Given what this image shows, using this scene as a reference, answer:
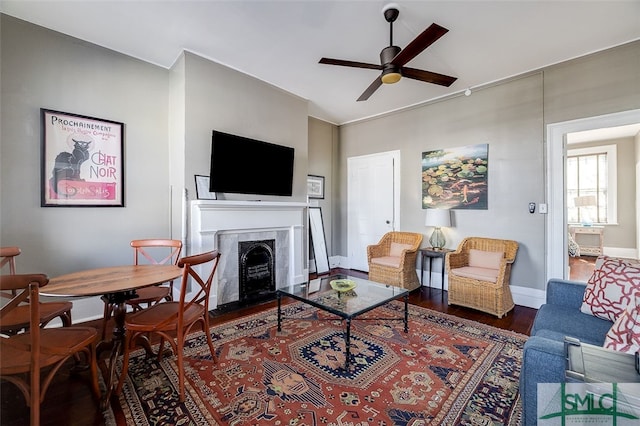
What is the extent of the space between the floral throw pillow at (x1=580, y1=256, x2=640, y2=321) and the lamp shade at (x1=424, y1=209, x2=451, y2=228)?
199 cm

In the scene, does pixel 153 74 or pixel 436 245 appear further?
pixel 436 245

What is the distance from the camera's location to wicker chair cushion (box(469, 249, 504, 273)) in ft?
11.3

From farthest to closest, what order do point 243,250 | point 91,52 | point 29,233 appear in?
point 243,250, point 91,52, point 29,233

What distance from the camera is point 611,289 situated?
5.78 feet

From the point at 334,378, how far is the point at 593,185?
27.1ft

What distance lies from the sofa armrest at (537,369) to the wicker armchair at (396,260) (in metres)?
2.61

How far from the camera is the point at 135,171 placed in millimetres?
3217

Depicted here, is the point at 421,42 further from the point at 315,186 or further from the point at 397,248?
the point at 315,186

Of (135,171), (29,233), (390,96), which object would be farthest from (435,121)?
(29,233)

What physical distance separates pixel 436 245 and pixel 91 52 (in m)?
4.88

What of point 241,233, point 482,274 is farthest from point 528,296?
point 241,233

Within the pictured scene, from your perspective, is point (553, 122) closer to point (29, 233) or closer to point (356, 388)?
point (356, 388)

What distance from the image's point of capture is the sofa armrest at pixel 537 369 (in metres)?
1.13

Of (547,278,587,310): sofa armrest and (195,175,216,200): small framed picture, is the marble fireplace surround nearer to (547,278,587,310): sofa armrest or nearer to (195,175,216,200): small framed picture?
(195,175,216,200): small framed picture
